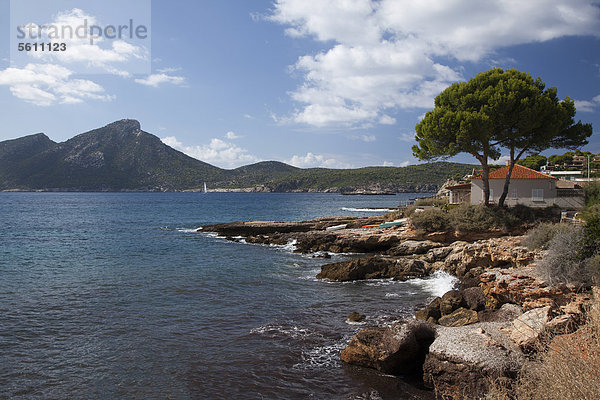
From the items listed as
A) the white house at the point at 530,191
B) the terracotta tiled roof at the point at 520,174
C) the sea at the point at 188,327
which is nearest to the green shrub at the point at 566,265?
the sea at the point at 188,327

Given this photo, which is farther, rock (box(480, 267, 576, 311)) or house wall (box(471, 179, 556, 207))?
house wall (box(471, 179, 556, 207))

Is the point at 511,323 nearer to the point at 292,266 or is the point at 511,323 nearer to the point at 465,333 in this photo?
the point at 465,333

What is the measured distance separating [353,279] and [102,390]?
13042 mm

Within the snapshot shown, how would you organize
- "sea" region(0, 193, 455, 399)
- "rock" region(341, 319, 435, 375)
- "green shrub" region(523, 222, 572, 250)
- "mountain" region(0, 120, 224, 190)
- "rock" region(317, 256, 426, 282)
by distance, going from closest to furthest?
"sea" region(0, 193, 455, 399) → "rock" region(341, 319, 435, 375) → "green shrub" region(523, 222, 572, 250) → "rock" region(317, 256, 426, 282) → "mountain" region(0, 120, 224, 190)

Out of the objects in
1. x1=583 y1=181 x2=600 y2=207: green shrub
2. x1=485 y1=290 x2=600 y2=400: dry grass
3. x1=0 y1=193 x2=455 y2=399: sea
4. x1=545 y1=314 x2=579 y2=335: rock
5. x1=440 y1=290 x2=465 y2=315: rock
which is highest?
x1=583 y1=181 x2=600 y2=207: green shrub

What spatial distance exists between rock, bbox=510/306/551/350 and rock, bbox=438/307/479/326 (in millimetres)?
2220

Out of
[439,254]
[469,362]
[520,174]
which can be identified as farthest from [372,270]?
[520,174]

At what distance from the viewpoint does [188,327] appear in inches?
509

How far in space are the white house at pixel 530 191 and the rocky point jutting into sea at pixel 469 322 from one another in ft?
37.0

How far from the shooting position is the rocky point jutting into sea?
319 inches

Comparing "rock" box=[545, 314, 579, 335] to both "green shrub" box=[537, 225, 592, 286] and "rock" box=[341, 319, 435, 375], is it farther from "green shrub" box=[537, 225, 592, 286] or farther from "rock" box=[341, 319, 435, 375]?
"green shrub" box=[537, 225, 592, 286]

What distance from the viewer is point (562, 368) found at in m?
5.07

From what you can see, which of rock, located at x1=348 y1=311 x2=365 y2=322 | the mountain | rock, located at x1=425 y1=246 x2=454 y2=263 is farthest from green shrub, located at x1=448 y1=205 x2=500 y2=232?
the mountain

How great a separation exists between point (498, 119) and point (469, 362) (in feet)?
77.2
